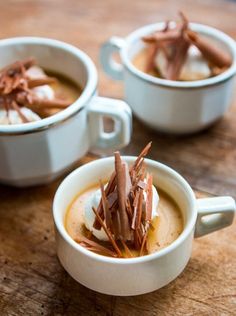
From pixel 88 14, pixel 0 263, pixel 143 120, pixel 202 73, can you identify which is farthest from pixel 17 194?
pixel 88 14

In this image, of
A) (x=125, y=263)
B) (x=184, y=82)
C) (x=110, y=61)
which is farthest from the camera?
(x=110, y=61)

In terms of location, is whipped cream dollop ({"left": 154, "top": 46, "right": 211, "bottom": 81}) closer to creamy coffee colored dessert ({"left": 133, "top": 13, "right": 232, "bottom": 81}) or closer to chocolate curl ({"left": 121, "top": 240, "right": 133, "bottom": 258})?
creamy coffee colored dessert ({"left": 133, "top": 13, "right": 232, "bottom": 81})

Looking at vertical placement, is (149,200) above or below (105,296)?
above

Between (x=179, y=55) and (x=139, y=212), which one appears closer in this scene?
(x=139, y=212)

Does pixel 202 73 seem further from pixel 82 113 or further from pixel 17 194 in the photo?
pixel 17 194

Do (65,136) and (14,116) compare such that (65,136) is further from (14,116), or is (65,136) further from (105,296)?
(105,296)

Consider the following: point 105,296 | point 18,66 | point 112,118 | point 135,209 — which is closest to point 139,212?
point 135,209
